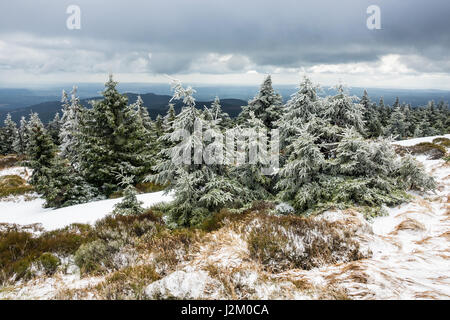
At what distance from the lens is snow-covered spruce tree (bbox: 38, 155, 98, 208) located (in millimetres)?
14859

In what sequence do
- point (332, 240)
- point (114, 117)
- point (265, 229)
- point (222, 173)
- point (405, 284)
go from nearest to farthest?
point (405, 284) < point (332, 240) < point (265, 229) < point (222, 173) < point (114, 117)

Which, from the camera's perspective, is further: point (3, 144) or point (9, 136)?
point (9, 136)

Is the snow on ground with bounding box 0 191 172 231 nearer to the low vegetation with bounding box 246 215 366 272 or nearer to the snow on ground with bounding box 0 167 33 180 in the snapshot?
the low vegetation with bounding box 246 215 366 272

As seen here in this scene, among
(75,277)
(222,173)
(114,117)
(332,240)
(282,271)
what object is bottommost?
(75,277)

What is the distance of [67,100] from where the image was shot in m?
25.1

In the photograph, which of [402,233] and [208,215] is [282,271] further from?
[208,215]

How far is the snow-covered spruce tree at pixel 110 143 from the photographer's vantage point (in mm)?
16016

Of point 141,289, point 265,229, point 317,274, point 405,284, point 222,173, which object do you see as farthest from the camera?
point 222,173

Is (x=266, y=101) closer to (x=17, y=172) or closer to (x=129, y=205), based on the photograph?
(x=129, y=205)

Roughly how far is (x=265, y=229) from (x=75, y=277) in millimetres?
4326

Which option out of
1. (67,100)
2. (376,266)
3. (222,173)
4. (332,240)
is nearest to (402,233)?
(332,240)

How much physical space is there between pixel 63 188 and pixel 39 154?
3515 millimetres

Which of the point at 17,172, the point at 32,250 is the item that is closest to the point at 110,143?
the point at 32,250

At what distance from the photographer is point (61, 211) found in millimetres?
11562
